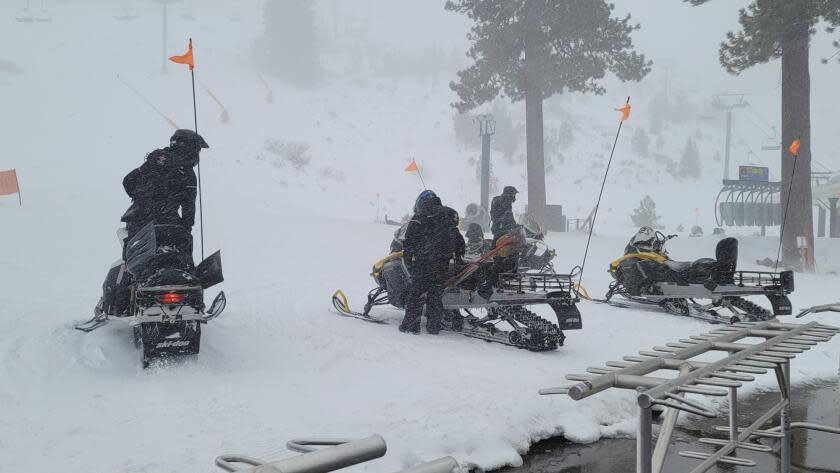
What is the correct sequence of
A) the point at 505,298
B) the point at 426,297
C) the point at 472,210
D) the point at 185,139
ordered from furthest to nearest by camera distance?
the point at 472,210, the point at 426,297, the point at 505,298, the point at 185,139

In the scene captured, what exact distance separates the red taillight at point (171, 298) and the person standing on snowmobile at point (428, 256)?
113 inches

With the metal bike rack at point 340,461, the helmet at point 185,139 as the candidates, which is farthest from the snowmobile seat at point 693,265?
the metal bike rack at point 340,461

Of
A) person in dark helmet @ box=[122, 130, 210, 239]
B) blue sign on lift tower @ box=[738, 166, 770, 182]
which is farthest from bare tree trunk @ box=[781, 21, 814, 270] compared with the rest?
person in dark helmet @ box=[122, 130, 210, 239]

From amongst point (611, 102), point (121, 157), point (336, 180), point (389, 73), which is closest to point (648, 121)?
point (611, 102)

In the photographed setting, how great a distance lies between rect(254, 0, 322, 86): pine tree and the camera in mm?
73688

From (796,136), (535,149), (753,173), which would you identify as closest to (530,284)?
(796,136)

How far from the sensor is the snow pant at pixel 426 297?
24.2ft

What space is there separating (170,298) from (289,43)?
243 ft

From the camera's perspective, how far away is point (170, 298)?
5152mm

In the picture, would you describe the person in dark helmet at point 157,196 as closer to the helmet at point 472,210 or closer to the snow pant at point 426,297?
the snow pant at point 426,297

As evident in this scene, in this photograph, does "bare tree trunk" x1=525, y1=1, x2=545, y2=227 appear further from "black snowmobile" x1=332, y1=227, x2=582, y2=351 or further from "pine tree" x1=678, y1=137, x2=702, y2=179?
"pine tree" x1=678, y1=137, x2=702, y2=179

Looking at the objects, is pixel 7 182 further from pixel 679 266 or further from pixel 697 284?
pixel 697 284

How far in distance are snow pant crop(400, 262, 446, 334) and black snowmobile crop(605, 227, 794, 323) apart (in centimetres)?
409

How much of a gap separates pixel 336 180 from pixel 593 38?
32.8 m
